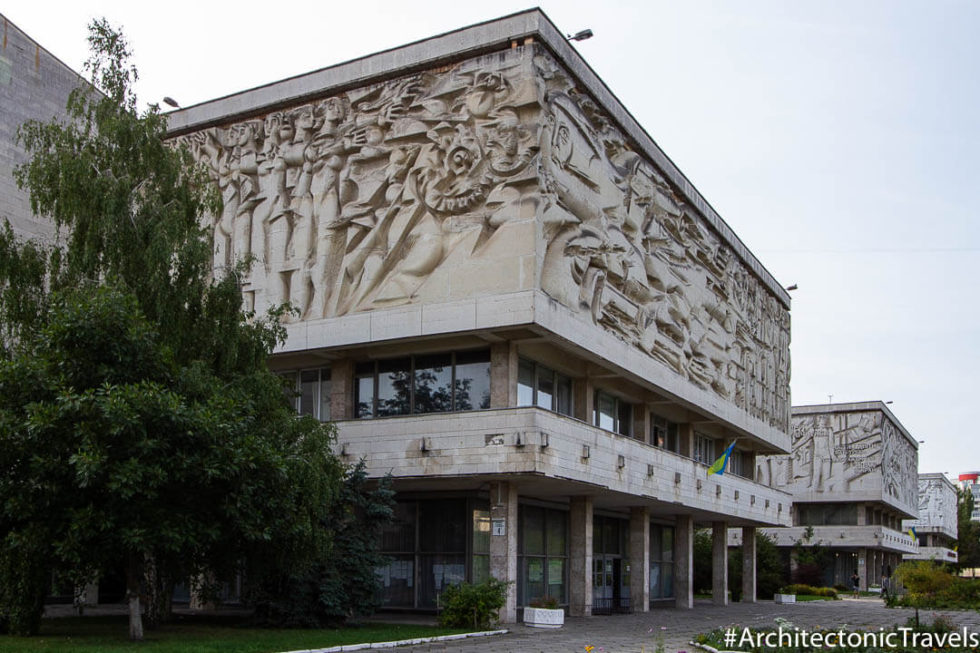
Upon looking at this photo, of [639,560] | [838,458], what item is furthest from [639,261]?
[838,458]

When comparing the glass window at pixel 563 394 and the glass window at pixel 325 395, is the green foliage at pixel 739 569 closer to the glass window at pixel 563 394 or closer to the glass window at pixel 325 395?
the glass window at pixel 563 394

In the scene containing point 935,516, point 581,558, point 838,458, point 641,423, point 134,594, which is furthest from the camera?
point 935,516

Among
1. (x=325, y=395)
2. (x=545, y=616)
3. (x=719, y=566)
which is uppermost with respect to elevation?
(x=325, y=395)

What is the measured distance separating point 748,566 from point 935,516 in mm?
83894

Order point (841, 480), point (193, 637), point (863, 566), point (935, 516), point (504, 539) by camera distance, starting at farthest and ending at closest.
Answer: point (935, 516) < point (863, 566) < point (841, 480) < point (504, 539) < point (193, 637)

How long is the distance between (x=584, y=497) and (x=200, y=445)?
15.4m

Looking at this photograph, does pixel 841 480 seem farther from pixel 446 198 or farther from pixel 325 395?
pixel 446 198

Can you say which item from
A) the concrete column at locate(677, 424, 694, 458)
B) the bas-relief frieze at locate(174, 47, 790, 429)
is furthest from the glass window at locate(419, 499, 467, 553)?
the concrete column at locate(677, 424, 694, 458)

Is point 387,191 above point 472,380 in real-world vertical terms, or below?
above

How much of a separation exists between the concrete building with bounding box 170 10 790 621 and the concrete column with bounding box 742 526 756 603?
53.5ft

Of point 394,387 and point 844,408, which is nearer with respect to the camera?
point 394,387

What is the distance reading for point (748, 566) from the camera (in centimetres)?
5109

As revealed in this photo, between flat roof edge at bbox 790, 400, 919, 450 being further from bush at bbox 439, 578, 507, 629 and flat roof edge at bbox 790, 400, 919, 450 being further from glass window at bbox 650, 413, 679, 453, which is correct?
bush at bbox 439, 578, 507, 629

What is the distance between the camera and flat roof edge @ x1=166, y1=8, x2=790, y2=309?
2852 centimetres
